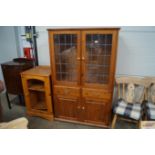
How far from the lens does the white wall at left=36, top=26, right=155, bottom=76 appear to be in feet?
6.57

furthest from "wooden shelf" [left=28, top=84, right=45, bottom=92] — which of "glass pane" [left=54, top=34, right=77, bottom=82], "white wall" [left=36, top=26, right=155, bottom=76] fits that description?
"white wall" [left=36, top=26, right=155, bottom=76]

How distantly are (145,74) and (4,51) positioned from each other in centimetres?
313

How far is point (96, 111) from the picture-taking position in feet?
6.63

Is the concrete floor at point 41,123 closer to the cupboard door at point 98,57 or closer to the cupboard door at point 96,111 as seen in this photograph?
the cupboard door at point 96,111

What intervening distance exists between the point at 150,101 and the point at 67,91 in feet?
4.29

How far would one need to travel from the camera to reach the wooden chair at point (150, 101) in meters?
1.75

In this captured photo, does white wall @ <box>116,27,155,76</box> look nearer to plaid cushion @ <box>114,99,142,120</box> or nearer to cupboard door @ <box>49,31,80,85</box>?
plaid cushion @ <box>114,99,142,120</box>

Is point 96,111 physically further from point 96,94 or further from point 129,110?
point 129,110

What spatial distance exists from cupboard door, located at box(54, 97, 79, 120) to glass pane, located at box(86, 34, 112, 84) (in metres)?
0.46

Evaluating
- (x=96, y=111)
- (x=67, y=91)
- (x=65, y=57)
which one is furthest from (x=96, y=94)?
(x=65, y=57)

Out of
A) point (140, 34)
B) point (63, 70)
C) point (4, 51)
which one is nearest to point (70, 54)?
point (63, 70)

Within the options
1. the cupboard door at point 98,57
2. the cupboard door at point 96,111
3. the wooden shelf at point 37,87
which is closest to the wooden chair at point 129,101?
the cupboard door at point 96,111
